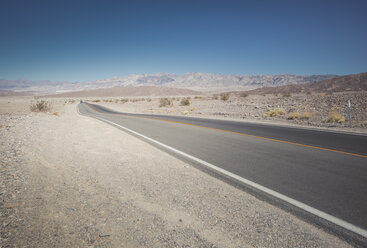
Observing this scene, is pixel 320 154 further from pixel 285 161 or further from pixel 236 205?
pixel 236 205

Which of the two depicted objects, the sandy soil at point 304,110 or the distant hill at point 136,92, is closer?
the sandy soil at point 304,110

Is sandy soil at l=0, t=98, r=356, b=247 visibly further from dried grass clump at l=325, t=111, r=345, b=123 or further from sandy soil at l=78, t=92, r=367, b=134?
dried grass clump at l=325, t=111, r=345, b=123

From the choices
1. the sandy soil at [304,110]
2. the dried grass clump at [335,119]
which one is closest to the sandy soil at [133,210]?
the sandy soil at [304,110]

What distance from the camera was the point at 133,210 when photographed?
2711 mm

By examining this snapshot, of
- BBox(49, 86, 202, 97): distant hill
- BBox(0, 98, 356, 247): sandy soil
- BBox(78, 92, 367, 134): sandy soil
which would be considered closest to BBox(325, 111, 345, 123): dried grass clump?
BBox(78, 92, 367, 134): sandy soil

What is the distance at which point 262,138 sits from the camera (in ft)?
22.8

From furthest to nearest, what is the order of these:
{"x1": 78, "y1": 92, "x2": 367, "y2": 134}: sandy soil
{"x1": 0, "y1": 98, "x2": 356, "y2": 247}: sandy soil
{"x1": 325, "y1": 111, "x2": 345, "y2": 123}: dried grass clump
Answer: {"x1": 325, "y1": 111, "x2": 345, "y2": 123}: dried grass clump
{"x1": 78, "y1": 92, "x2": 367, "y2": 134}: sandy soil
{"x1": 0, "y1": 98, "x2": 356, "y2": 247}: sandy soil

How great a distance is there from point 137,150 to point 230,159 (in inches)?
112

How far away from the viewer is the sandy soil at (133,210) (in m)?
2.13

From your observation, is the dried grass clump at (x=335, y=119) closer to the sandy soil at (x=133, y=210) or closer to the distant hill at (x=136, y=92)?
the sandy soil at (x=133, y=210)

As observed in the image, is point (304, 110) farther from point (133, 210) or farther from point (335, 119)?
point (133, 210)

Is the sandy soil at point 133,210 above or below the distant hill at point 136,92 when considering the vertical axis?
below

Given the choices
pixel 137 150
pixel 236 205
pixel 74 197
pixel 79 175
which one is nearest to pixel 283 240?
pixel 236 205

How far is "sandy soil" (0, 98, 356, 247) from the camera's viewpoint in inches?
83.7
